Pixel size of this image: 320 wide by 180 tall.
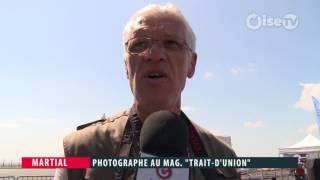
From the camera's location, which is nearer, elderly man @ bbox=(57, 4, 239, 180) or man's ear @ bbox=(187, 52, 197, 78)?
elderly man @ bbox=(57, 4, 239, 180)

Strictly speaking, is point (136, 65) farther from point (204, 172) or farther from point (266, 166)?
point (266, 166)

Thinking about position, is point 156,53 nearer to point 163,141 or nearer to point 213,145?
point 163,141

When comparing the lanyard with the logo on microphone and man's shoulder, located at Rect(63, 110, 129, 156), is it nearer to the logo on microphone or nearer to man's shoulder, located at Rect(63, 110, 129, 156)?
man's shoulder, located at Rect(63, 110, 129, 156)

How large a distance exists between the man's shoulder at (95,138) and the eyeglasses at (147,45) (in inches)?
18.9

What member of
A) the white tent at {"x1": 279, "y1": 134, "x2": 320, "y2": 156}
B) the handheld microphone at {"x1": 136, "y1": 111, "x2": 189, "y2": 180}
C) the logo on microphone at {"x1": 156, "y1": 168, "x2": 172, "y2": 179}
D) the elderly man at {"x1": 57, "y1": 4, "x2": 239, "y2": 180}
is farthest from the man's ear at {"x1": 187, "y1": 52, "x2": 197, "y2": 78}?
the white tent at {"x1": 279, "y1": 134, "x2": 320, "y2": 156}

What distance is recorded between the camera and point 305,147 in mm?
28547

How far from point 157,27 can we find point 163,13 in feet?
0.43

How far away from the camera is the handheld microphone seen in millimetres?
1778

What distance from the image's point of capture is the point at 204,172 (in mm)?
2371

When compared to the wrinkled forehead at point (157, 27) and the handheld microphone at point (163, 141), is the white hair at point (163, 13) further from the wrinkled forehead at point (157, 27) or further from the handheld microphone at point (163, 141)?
the handheld microphone at point (163, 141)

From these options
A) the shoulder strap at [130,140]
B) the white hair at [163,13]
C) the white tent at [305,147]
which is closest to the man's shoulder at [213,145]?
the shoulder strap at [130,140]

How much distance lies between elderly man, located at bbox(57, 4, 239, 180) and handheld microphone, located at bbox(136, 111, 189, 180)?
358mm

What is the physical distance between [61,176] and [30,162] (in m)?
0.65

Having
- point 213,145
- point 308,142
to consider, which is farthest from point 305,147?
point 213,145
